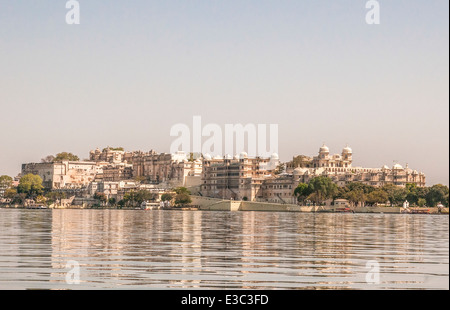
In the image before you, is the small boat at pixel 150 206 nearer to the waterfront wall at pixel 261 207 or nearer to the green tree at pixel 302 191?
the waterfront wall at pixel 261 207

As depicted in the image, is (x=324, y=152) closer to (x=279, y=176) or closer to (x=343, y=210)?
(x=279, y=176)

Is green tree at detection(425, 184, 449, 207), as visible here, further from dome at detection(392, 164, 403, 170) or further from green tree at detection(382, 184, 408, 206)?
dome at detection(392, 164, 403, 170)

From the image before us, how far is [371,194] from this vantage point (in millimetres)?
95062

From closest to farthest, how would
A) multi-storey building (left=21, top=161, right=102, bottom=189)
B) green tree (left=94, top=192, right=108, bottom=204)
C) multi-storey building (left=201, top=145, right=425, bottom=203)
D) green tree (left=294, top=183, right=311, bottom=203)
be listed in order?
1. green tree (left=294, top=183, right=311, bottom=203)
2. multi-storey building (left=201, top=145, right=425, bottom=203)
3. green tree (left=94, top=192, right=108, bottom=204)
4. multi-storey building (left=21, top=161, right=102, bottom=189)

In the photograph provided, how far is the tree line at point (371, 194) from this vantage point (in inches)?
3593

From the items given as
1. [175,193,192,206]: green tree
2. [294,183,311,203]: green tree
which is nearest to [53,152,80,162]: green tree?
[175,193,192,206]: green tree

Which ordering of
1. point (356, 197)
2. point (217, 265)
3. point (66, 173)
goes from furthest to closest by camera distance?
1. point (66, 173)
2. point (356, 197)
3. point (217, 265)

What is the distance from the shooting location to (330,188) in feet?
321

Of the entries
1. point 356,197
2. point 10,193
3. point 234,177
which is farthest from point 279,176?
point 10,193

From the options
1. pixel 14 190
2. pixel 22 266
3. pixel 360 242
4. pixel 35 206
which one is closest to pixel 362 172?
pixel 35 206

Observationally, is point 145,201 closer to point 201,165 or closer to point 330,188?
point 201,165

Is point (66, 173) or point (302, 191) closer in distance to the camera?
point (302, 191)

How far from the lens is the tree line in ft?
299

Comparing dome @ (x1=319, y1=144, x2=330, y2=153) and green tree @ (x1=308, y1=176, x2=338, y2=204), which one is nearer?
green tree @ (x1=308, y1=176, x2=338, y2=204)
